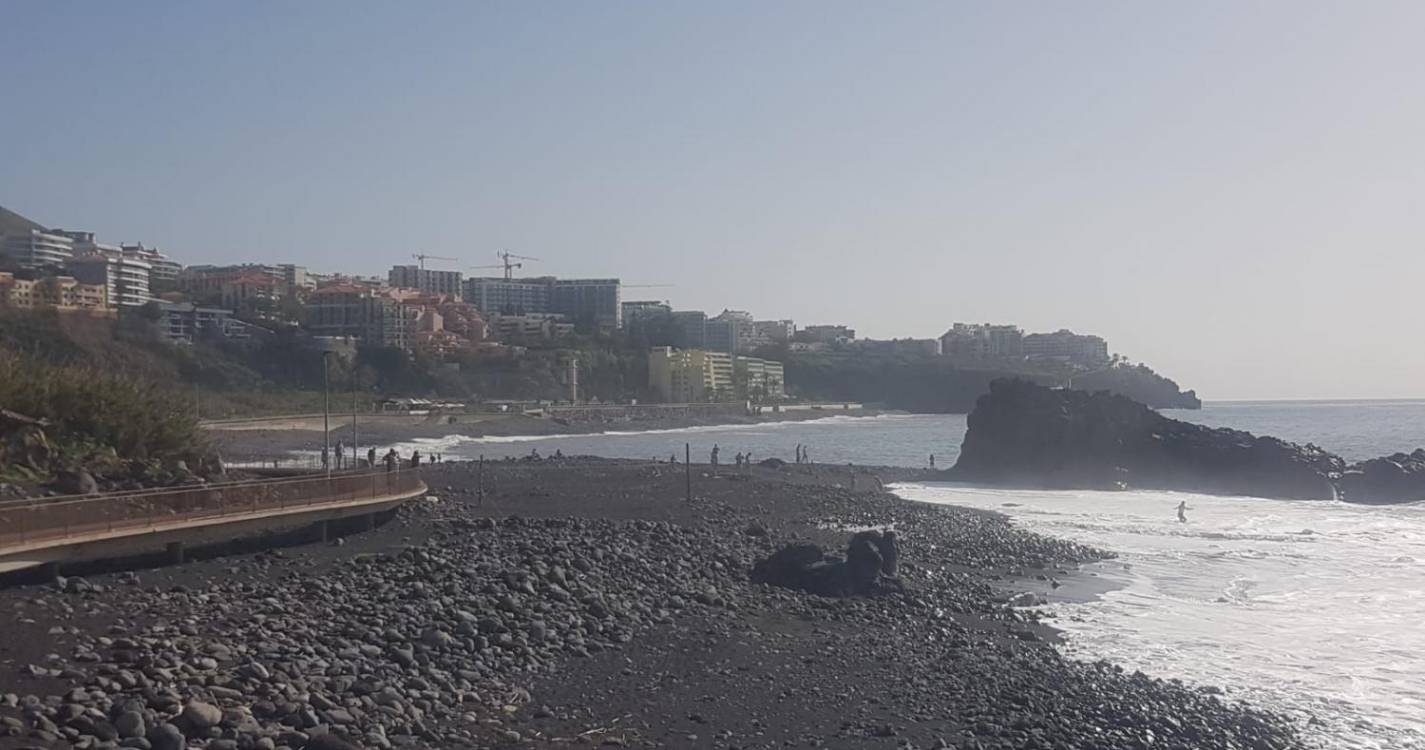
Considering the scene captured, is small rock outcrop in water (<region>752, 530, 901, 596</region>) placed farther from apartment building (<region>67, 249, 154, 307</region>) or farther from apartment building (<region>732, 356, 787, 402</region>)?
apartment building (<region>732, 356, 787, 402</region>)

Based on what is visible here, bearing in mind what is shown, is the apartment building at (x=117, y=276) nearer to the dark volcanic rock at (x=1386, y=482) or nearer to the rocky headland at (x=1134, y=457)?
the rocky headland at (x=1134, y=457)

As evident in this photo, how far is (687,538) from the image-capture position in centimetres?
2222

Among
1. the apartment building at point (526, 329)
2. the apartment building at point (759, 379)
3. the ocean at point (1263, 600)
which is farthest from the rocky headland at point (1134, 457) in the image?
the apartment building at point (526, 329)

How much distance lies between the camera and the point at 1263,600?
20484 millimetres

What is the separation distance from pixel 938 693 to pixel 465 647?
483 cm

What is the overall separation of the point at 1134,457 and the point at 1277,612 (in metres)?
33.9

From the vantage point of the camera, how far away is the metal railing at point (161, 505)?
12.7 m

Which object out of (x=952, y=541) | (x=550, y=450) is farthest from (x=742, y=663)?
(x=550, y=450)

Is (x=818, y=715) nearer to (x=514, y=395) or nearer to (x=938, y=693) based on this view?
(x=938, y=693)

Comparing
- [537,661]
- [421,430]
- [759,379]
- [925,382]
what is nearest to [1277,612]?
[537,661]

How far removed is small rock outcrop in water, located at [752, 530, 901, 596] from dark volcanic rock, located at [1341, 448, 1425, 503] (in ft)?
105

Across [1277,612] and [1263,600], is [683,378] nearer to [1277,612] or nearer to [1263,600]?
[1263,600]

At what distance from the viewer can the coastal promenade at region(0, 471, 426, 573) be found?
41.7 ft

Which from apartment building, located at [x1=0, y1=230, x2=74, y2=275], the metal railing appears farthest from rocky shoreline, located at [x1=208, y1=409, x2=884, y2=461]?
apartment building, located at [x1=0, y1=230, x2=74, y2=275]
